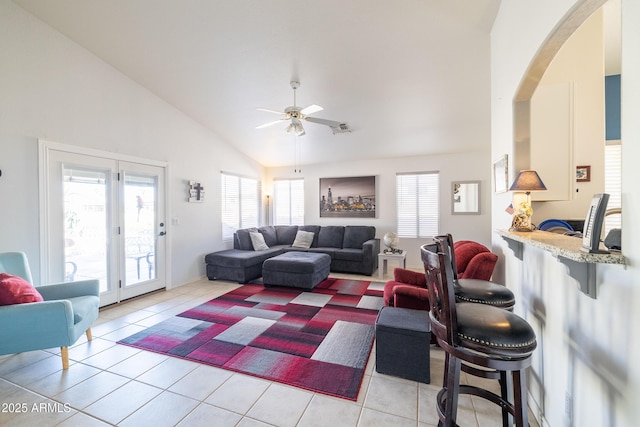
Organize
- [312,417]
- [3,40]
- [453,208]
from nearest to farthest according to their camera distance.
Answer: [312,417] → [3,40] → [453,208]

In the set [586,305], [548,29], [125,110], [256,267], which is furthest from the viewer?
[256,267]

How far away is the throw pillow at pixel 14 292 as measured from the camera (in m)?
2.11

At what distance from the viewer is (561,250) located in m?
1.04

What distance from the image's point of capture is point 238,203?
618cm

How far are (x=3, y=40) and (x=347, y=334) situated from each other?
15.2 feet

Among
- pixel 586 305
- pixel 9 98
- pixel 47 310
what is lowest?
pixel 47 310

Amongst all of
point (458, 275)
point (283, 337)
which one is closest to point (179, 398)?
point (283, 337)

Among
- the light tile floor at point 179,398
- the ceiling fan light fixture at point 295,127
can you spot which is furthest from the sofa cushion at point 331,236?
the light tile floor at point 179,398

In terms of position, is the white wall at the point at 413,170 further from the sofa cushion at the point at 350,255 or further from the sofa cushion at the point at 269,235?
the sofa cushion at the point at 350,255

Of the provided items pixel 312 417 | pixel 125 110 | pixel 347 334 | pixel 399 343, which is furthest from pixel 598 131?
pixel 125 110

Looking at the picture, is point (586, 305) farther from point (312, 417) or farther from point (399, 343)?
point (312, 417)

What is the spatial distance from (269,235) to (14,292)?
4378 mm

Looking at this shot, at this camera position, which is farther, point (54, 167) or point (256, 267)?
point (256, 267)

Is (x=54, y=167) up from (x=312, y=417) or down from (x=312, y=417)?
up
